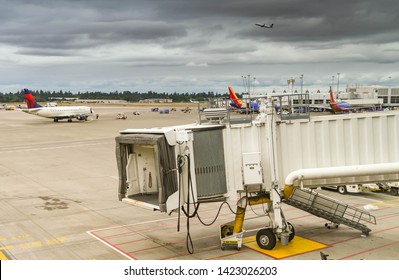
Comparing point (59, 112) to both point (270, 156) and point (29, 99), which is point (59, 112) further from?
point (270, 156)

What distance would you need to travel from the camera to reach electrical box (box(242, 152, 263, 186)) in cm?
2009

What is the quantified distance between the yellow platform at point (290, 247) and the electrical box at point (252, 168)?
3.26 meters

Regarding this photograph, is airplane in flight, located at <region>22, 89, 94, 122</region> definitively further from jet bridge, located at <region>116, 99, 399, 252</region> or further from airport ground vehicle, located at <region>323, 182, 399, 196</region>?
jet bridge, located at <region>116, 99, 399, 252</region>

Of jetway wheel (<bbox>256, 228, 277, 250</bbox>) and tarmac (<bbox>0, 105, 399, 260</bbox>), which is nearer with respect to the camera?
jetway wheel (<bbox>256, 228, 277, 250</bbox>)

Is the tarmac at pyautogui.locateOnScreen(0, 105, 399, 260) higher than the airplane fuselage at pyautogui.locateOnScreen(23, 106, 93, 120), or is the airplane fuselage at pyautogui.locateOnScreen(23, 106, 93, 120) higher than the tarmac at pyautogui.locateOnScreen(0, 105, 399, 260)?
the airplane fuselage at pyautogui.locateOnScreen(23, 106, 93, 120)

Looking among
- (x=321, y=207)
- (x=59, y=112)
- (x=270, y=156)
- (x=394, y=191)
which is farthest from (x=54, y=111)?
(x=270, y=156)

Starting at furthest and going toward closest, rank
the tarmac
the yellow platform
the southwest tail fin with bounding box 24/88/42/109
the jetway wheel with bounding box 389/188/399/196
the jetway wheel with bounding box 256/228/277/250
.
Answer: the southwest tail fin with bounding box 24/88/42/109, the jetway wheel with bounding box 389/188/399/196, the tarmac, the jetway wheel with bounding box 256/228/277/250, the yellow platform

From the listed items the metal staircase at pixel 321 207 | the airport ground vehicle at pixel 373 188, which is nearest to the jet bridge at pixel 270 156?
the metal staircase at pixel 321 207

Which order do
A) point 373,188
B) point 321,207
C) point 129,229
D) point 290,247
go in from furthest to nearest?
point 373,188 < point 129,229 < point 321,207 < point 290,247

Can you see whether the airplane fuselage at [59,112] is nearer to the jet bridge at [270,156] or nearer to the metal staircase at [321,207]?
the jet bridge at [270,156]

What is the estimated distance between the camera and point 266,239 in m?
21.0

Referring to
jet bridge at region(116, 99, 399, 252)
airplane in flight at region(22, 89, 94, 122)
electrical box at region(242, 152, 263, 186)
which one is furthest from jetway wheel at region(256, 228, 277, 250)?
airplane in flight at region(22, 89, 94, 122)

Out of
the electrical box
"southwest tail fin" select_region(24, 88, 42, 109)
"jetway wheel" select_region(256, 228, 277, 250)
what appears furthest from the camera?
"southwest tail fin" select_region(24, 88, 42, 109)

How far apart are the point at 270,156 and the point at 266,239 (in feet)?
12.7
